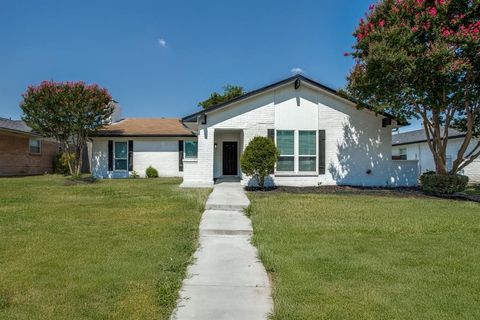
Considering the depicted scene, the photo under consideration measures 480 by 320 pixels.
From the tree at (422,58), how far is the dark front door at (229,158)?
688 cm

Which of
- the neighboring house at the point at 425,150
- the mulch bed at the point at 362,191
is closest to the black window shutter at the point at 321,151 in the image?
the mulch bed at the point at 362,191

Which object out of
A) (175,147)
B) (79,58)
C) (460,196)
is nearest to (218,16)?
(79,58)

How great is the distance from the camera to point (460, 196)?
13.6 meters

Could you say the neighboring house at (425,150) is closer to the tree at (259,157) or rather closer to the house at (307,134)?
the house at (307,134)

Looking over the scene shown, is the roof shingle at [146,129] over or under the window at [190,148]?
over

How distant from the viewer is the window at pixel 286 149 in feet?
51.9

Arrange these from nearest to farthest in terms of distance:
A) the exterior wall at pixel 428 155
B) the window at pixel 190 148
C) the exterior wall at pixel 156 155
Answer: the exterior wall at pixel 428 155
the exterior wall at pixel 156 155
the window at pixel 190 148

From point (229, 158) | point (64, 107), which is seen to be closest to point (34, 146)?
A: point (64, 107)

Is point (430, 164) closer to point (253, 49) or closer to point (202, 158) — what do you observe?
point (253, 49)

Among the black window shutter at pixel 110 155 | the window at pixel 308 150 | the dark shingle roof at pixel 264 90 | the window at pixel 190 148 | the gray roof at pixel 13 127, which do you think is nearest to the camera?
the dark shingle roof at pixel 264 90

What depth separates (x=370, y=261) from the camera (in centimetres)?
526

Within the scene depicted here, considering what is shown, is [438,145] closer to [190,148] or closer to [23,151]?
[190,148]

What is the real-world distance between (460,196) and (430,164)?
13313 millimetres

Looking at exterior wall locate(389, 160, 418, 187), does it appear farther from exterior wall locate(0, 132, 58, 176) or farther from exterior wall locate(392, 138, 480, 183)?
exterior wall locate(0, 132, 58, 176)
